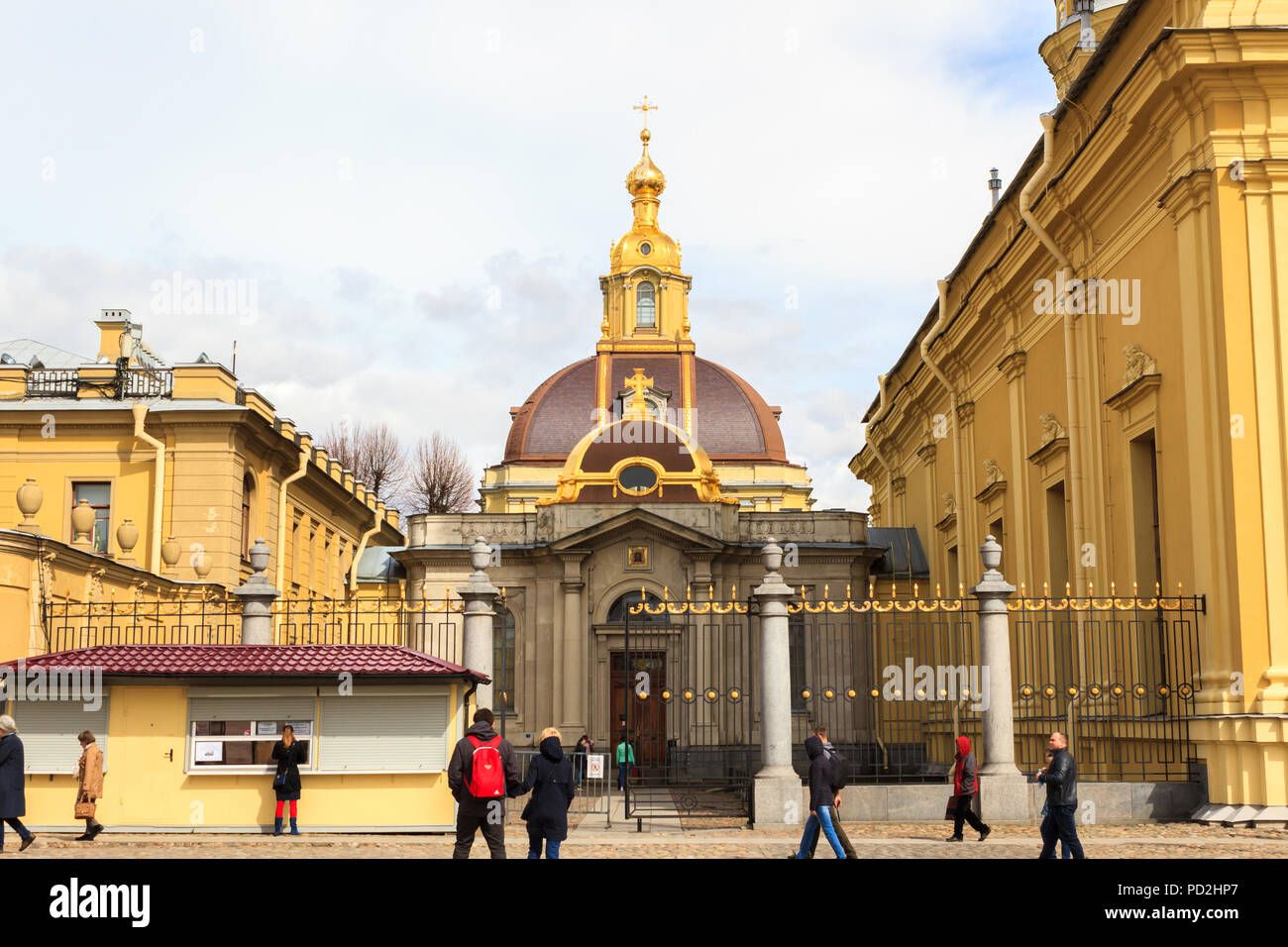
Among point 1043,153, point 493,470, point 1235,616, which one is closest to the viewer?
point 1235,616

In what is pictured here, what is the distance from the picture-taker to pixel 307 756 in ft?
54.3

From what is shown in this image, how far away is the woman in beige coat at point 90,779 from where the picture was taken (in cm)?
1584

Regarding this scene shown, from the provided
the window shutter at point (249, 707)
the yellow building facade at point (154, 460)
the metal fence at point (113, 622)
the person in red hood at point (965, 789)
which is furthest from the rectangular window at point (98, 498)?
the person in red hood at point (965, 789)

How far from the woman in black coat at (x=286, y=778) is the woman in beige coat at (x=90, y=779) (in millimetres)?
1922

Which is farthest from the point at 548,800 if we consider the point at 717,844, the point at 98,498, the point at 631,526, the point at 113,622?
the point at 631,526

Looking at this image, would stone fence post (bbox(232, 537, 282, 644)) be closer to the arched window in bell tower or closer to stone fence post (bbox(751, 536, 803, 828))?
stone fence post (bbox(751, 536, 803, 828))

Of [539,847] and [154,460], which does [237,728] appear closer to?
Result: [539,847]

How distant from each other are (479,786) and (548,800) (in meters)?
0.91

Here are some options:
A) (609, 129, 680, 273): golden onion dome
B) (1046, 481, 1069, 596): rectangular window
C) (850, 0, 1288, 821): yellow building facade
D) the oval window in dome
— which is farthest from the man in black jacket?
(609, 129, 680, 273): golden onion dome

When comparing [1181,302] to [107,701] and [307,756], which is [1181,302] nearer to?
[307,756]

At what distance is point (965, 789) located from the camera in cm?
1575
